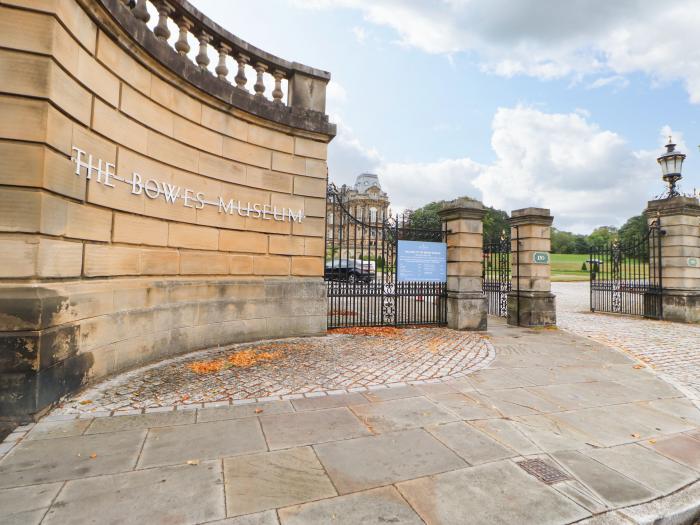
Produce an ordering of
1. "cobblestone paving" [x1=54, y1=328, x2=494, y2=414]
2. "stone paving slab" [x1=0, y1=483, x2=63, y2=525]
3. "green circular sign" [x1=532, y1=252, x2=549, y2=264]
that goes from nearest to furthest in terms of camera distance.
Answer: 1. "stone paving slab" [x1=0, y1=483, x2=63, y2=525]
2. "cobblestone paving" [x1=54, y1=328, x2=494, y2=414]
3. "green circular sign" [x1=532, y1=252, x2=549, y2=264]

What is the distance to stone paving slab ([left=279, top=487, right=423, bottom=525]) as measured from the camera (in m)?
2.30

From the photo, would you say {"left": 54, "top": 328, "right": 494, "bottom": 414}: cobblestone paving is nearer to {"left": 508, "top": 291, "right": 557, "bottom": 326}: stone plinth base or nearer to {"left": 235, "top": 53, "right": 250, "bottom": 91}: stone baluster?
{"left": 508, "top": 291, "right": 557, "bottom": 326}: stone plinth base

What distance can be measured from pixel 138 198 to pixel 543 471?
5946 millimetres

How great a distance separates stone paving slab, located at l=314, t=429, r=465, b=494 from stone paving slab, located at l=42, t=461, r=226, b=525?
856 mm

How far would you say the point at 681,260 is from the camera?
1186 centimetres

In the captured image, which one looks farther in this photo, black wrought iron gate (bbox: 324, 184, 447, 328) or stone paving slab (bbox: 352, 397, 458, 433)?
black wrought iron gate (bbox: 324, 184, 447, 328)

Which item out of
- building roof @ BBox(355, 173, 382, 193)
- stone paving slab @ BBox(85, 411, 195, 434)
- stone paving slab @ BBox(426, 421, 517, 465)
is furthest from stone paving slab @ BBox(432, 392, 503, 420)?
building roof @ BBox(355, 173, 382, 193)

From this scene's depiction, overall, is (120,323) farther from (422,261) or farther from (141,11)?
(422,261)

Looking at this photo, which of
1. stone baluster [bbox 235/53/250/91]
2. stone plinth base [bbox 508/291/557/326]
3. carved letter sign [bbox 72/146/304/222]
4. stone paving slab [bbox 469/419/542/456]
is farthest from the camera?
stone plinth base [bbox 508/291/557/326]

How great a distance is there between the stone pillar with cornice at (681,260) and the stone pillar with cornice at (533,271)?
180 inches

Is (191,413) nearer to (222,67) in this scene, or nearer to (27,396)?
(27,396)

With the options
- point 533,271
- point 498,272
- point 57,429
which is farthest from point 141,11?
point 498,272

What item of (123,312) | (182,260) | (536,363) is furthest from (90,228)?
(536,363)

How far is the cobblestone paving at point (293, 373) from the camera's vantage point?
4.30 m
